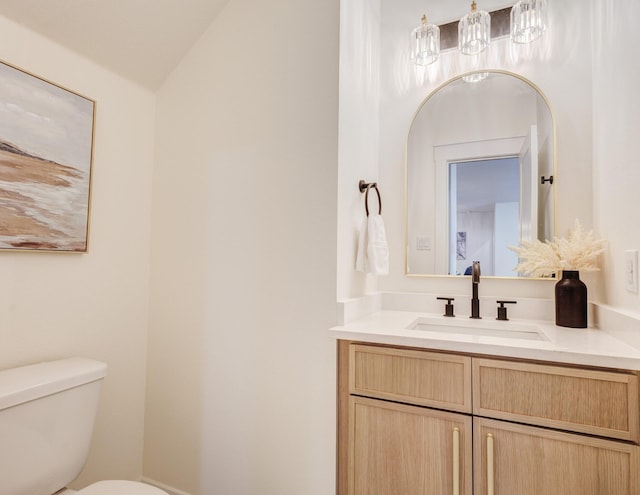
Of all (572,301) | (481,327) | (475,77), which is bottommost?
(481,327)

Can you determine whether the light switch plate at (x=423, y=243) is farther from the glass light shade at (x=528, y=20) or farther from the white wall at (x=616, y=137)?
the glass light shade at (x=528, y=20)

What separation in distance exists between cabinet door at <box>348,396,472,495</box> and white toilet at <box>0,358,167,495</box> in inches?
25.5

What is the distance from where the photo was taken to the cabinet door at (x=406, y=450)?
1.07 metres

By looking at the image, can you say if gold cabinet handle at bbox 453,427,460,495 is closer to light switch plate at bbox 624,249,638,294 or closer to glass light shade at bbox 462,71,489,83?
light switch plate at bbox 624,249,638,294

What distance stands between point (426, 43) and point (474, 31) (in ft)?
0.71

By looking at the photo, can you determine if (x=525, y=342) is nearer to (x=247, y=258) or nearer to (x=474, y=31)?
(x=247, y=258)

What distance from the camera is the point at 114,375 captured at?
5.32 feet

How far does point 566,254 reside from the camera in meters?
1.31

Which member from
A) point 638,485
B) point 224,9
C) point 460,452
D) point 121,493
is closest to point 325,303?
point 460,452

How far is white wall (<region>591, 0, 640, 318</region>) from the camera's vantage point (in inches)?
43.8

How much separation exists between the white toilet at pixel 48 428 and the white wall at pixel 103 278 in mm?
191

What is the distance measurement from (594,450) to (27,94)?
2125 mm

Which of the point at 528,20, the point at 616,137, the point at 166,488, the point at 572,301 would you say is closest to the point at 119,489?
the point at 166,488

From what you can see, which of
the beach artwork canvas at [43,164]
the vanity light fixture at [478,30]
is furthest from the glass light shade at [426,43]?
the beach artwork canvas at [43,164]
